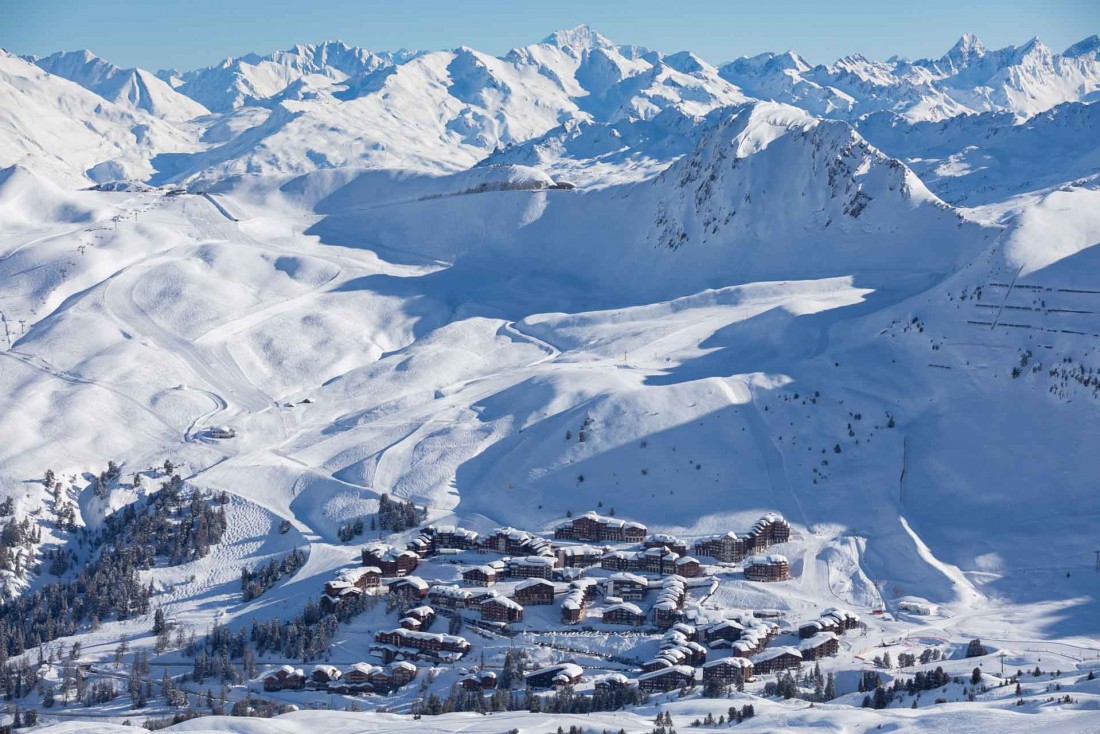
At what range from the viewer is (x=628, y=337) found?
119 metres

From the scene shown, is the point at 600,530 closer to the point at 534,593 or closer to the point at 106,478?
the point at 534,593

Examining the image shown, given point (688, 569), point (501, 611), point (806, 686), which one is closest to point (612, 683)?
point (806, 686)

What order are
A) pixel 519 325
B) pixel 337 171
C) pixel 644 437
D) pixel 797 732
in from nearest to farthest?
pixel 797 732
pixel 644 437
pixel 519 325
pixel 337 171

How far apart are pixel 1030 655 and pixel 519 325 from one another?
68426 millimetres

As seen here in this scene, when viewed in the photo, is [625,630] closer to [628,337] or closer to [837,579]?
[837,579]

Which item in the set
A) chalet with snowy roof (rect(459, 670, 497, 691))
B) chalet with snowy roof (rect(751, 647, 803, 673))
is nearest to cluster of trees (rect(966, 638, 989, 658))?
chalet with snowy roof (rect(751, 647, 803, 673))

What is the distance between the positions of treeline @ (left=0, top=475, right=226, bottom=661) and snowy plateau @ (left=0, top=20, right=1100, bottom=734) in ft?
0.84

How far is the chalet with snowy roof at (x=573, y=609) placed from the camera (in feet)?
238

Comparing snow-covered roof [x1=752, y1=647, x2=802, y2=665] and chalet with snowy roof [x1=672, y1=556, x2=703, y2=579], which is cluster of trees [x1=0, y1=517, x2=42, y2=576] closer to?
chalet with snowy roof [x1=672, y1=556, x2=703, y2=579]

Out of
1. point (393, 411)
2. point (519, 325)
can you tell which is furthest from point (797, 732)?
point (519, 325)

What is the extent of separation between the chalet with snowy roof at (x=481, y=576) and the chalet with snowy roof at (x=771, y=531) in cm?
1430

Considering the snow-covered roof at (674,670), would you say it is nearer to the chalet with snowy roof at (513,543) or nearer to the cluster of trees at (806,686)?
the cluster of trees at (806,686)

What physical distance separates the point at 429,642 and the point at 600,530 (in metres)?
16.8

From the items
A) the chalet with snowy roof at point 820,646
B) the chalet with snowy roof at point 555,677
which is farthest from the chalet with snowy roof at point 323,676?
the chalet with snowy roof at point 820,646
